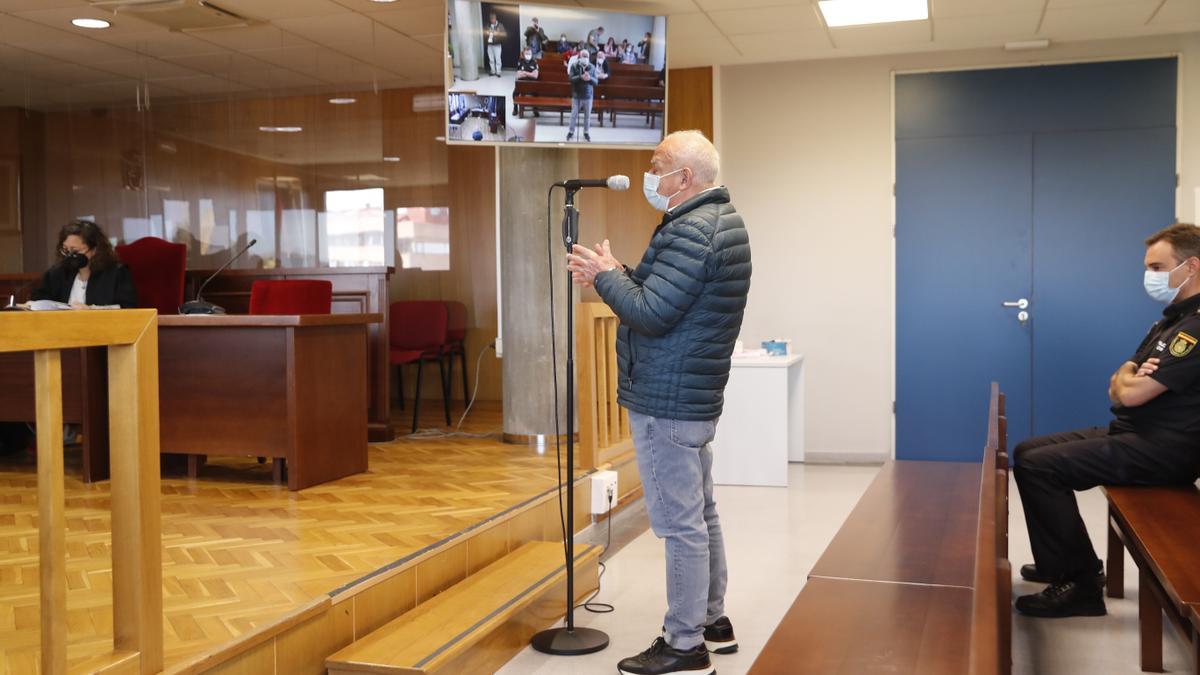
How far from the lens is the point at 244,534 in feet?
12.1

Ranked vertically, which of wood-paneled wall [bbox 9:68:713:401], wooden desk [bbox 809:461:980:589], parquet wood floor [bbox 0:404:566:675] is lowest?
parquet wood floor [bbox 0:404:566:675]

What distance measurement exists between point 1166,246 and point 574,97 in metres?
3.12

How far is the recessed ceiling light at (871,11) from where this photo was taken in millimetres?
5883

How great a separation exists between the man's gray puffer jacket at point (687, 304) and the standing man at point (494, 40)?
2952mm

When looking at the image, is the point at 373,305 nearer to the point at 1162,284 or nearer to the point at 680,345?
the point at 680,345

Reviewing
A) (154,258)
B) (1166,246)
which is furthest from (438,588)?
(154,258)

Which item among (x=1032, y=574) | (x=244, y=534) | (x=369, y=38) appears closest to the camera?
(x=244, y=534)

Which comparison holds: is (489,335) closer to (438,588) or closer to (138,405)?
(438,588)

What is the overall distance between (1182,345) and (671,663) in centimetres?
207

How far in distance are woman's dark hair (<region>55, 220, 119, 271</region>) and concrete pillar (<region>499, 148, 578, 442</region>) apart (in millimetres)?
2160

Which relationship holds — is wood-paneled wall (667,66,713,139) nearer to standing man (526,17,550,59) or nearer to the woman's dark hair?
standing man (526,17,550,59)

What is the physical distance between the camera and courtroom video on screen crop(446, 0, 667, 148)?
5.55 meters

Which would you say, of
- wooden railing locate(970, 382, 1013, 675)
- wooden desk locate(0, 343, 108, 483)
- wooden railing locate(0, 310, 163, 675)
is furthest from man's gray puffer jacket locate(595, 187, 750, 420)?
wooden desk locate(0, 343, 108, 483)

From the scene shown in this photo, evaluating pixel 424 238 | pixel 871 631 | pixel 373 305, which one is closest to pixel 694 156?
pixel 871 631
